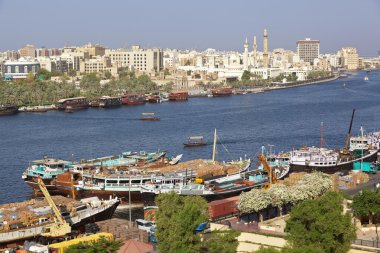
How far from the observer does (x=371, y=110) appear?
22.2m

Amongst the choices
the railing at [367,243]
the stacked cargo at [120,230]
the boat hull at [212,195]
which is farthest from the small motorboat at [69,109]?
the railing at [367,243]

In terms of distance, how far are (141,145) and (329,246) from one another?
9.80 m

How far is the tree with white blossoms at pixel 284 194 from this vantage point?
7.55m

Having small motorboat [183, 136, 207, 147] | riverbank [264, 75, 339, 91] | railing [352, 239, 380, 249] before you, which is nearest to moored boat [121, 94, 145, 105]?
riverbank [264, 75, 339, 91]

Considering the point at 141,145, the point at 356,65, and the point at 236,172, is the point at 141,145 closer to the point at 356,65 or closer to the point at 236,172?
the point at 236,172

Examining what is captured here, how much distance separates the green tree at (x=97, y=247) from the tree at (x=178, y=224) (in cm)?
44

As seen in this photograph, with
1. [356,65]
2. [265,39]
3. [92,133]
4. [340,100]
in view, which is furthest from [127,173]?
[356,65]

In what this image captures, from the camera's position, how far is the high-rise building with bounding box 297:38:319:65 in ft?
232

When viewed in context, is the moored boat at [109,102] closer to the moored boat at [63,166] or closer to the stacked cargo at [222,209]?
the moored boat at [63,166]

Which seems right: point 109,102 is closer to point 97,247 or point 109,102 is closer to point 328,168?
point 328,168

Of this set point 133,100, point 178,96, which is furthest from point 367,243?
point 178,96

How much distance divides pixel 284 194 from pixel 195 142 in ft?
24.3

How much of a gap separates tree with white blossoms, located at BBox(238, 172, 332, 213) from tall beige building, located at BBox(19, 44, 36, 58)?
47.9m

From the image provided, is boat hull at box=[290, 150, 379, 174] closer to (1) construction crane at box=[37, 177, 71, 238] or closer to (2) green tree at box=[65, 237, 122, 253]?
(1) construction crane at box=[37, 177, 71, 238]
